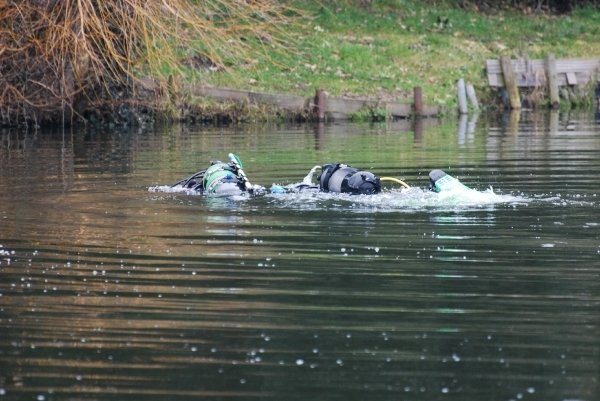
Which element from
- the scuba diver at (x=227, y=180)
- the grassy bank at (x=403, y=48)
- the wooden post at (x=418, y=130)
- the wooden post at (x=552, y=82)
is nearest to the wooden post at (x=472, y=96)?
the grassy bank at (x=403, y=48)

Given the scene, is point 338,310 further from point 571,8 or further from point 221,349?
point 571,8

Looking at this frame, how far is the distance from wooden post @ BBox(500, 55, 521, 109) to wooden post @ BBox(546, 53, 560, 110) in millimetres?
993

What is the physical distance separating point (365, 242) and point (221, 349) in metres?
3.66

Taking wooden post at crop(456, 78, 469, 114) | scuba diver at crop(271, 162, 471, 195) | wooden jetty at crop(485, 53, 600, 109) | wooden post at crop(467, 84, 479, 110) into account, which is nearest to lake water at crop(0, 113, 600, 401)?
scuba diver at crop(271, 162, 471, 195)

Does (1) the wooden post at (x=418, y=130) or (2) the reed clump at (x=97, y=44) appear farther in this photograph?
(1) the wooden post at (x=418, y=130)

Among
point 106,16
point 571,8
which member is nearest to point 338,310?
point 106,16

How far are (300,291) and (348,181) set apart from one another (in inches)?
193

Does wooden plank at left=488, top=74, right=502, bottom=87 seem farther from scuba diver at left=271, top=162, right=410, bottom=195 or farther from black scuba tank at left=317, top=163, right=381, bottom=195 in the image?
black scuba tank at left=317, top=163, right=381, bottom=195

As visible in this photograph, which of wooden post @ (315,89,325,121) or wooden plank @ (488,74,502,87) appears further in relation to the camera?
wooden plank @ (488,74,502,87)

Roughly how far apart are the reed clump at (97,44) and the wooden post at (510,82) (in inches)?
406

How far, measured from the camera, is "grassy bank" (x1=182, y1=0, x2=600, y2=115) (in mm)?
31641

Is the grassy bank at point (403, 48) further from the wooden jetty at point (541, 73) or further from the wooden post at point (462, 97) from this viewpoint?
the wooden jetty at point (541, 73)

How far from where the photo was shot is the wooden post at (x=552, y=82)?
33.1 m

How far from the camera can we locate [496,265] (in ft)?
28.9
